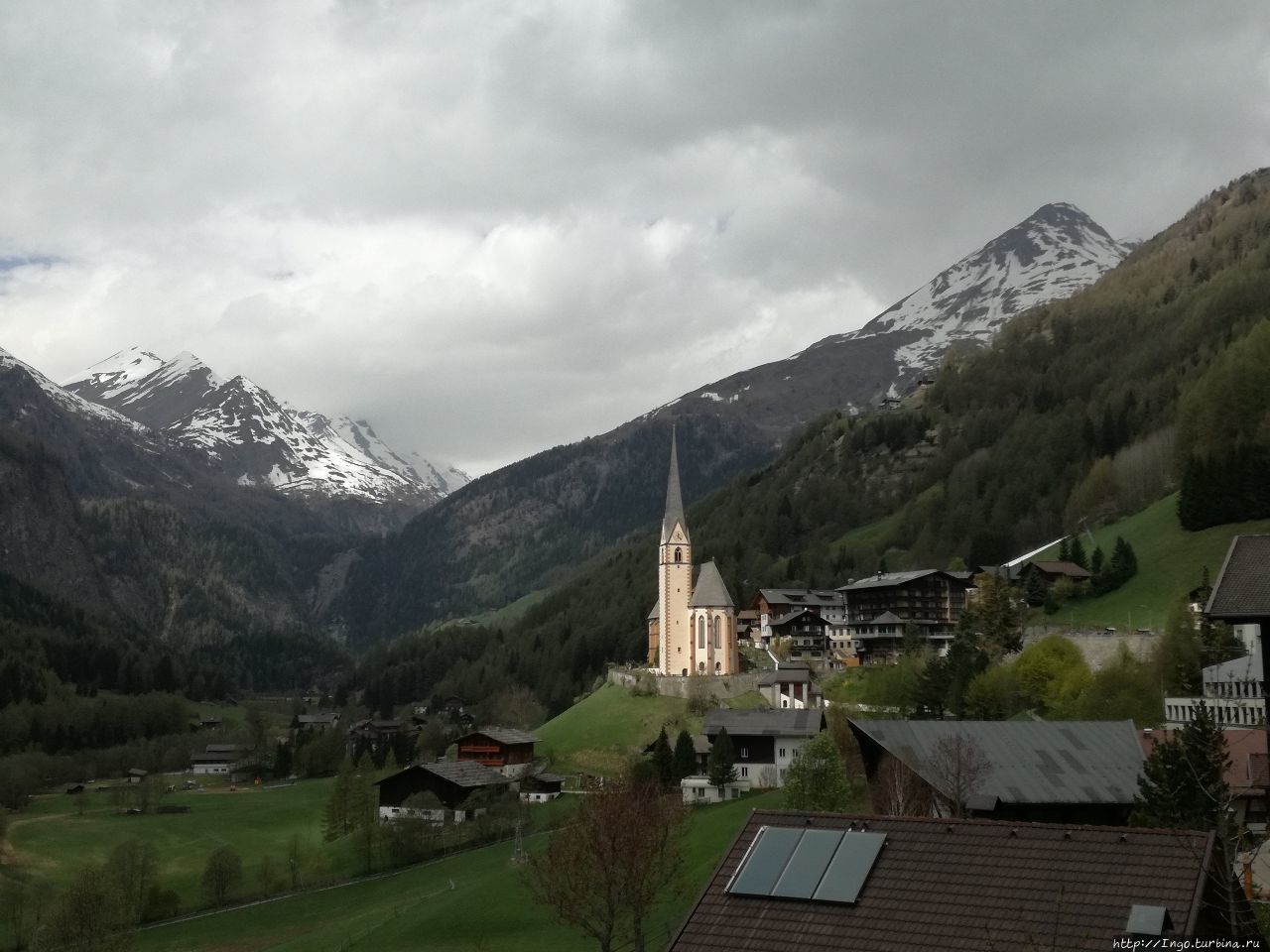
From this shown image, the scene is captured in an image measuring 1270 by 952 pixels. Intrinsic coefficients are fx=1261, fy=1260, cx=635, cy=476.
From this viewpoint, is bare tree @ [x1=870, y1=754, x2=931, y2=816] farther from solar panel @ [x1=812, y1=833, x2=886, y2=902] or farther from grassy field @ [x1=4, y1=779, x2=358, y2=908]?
grassy field @ [x1=4, y1=779, x2=358, y2=908]

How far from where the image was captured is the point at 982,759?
1670 inches

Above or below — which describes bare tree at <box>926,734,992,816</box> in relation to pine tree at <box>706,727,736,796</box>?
above

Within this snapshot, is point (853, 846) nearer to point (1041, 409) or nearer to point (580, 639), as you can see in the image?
point (580, 639)

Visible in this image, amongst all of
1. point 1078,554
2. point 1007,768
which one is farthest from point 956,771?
point 1078,554

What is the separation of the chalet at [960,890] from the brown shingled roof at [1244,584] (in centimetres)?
1220

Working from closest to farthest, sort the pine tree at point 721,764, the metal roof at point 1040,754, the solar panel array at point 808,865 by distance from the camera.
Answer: the solar panel array at point 808,865 → the metal roof at point 1040,754 → the pine tree at point 721,764

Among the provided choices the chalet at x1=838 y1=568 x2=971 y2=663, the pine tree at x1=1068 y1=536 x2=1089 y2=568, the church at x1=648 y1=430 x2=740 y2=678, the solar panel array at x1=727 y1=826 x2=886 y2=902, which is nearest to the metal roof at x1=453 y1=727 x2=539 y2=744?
the church at x1=648 y1=430 x2=740 y2=678

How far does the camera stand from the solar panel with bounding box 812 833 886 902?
20531 millimetres

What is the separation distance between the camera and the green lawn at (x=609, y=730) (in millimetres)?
102188

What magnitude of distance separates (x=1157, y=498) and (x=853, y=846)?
117515 mm

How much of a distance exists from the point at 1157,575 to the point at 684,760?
43.3 meters

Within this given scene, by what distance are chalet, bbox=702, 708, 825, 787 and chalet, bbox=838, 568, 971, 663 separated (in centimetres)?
3862

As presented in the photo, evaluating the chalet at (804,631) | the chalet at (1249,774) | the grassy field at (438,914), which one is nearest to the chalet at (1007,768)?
the chalet at (1249,774)

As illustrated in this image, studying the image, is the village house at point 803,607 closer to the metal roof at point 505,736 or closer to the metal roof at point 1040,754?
the metal roof at point 505,736
